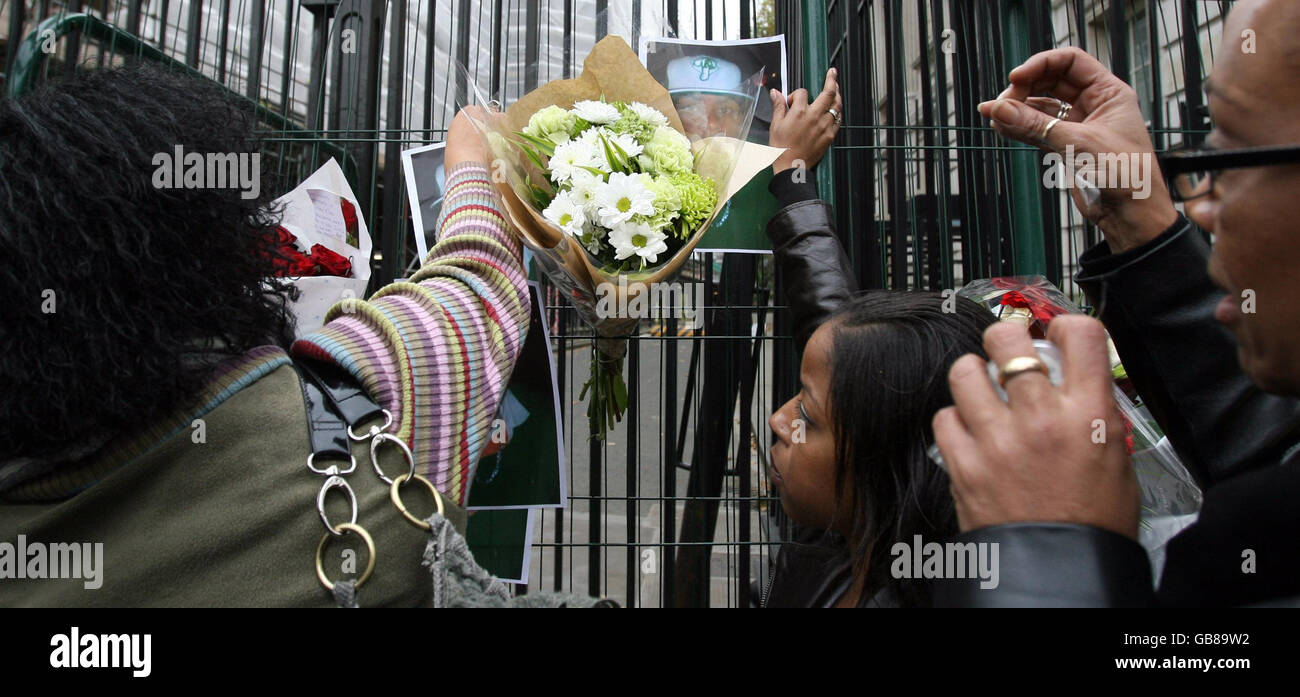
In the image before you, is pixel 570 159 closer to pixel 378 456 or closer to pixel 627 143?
pixel 627 143

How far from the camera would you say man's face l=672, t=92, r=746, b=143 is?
165 centimetres

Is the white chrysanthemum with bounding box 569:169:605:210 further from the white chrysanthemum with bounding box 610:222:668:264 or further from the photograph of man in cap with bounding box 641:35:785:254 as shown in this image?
the photograph of man in cap with bounding box 641:35:785:254

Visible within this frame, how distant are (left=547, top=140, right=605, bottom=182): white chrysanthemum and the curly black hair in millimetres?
575

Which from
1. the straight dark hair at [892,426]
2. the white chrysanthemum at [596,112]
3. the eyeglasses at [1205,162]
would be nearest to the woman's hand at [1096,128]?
the straight dark hair at [892,426]

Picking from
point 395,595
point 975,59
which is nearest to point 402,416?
point 395,595

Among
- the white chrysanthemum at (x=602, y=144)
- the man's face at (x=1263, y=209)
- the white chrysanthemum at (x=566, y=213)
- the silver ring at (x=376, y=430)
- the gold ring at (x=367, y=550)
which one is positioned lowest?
the gold ring at (x=367, y=550)

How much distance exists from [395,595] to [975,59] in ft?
7.94

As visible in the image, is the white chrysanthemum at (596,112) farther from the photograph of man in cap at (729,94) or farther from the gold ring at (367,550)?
the gold ring at (367,550)

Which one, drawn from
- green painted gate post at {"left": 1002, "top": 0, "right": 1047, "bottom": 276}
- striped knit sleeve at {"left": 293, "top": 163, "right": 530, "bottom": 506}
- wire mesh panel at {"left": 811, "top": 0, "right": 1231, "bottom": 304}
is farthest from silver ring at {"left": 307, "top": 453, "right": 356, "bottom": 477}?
green painted gate post at {"left": 1002, "top": 0, "right": 1047, "bottom": 276}

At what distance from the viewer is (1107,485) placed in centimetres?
72

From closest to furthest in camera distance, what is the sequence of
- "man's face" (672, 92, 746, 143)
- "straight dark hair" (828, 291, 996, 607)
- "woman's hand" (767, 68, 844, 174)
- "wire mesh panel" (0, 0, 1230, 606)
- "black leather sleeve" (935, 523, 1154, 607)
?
"black leather sleeve" (935, 523, 1154, 607) < "straight dark hair" (828, 291, 996, 607) < "man's face" (672, 92, 746, 143) < "woman's hand" (767, 68, 844, 174) < "wire mesh panel" (0, 0, 1230, 606)

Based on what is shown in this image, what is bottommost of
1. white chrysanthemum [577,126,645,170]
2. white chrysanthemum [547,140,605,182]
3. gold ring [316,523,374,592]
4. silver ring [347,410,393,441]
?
gold ring [316,523,374,592]

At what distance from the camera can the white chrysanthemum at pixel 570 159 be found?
147 centimetres

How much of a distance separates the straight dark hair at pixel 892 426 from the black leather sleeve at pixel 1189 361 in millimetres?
223
